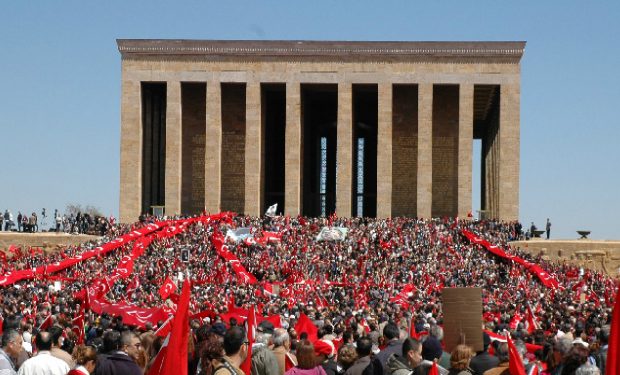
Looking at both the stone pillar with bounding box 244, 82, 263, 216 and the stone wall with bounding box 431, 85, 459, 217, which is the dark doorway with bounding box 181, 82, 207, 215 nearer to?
the stone pillar with bounding box 244, 82, 263, 216

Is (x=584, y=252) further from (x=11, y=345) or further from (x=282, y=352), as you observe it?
(x=11, y=345)

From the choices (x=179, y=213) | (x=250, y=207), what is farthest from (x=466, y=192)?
(x=179, y=213)

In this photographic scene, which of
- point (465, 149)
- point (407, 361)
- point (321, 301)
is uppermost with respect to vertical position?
point (465, 149)

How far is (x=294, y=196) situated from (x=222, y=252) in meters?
15.5

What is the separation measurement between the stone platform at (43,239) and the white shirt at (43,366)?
141ft

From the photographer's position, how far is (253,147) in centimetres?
6244

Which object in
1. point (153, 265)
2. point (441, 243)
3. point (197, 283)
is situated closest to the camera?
point (197, 283)

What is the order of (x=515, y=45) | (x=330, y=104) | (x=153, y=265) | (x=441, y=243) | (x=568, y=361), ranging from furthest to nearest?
(x=330, y=104) < (x=515, y=45) < (x=441, y=243) < (x=153, y=265) < (x=568, y=361)

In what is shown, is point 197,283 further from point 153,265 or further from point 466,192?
point 466,192

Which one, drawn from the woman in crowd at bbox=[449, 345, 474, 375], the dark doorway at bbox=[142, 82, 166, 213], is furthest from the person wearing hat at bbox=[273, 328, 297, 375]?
the dark doorway at bbox=[142, 82, 166, 213]

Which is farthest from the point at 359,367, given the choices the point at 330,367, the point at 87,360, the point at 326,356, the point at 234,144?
the point at 234,144

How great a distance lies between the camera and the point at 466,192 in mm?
62188

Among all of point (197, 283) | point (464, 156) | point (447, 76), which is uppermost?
point (447, 76)

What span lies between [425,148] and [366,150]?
10095mm
